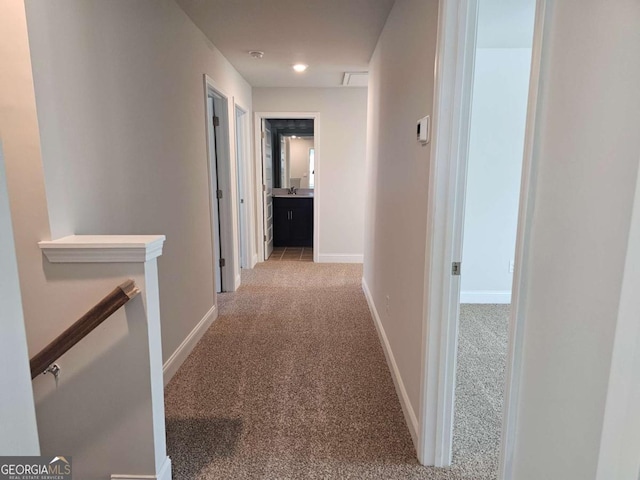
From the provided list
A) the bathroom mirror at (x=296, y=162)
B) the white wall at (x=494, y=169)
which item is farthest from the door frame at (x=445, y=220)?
the bathroom mirror at (x=296, y=162)

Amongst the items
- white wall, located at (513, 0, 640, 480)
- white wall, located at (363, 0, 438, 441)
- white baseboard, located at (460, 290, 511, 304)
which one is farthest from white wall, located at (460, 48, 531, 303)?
white wall, located at (513, 0, 640, 480)

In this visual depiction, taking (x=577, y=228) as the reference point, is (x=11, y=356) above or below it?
below

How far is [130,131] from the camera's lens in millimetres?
1977

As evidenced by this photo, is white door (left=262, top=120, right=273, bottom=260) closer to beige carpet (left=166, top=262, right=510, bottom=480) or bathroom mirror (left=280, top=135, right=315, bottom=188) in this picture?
bathroom mirror (left=280, top=135, right=315, bottom=188)

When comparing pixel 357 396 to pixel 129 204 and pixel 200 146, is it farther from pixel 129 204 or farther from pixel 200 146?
pixel 200 146

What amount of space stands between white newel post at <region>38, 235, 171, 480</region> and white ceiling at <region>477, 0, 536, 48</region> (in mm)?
2307

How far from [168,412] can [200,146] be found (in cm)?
192

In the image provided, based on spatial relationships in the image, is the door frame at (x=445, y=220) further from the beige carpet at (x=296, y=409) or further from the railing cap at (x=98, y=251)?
the railing cap at (x=98, y=251)

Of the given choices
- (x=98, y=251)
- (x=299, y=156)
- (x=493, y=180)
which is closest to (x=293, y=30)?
(x=493, y=180)

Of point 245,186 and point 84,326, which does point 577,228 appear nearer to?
point 84,326

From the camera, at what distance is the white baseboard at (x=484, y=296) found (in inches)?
150

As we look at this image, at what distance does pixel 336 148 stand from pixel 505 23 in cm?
271

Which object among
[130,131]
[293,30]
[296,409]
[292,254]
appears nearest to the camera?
[130,131]

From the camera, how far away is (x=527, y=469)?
89cm
